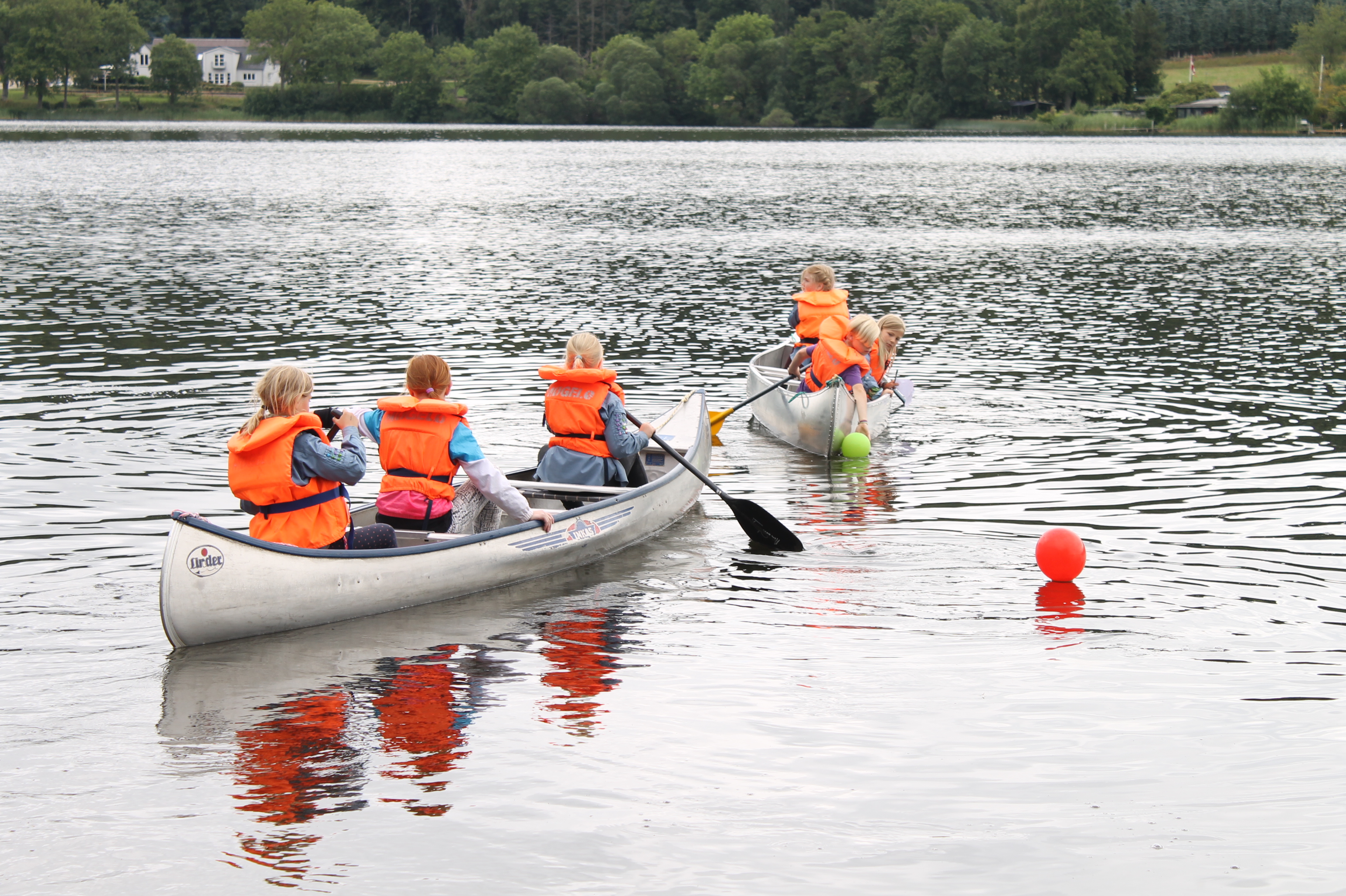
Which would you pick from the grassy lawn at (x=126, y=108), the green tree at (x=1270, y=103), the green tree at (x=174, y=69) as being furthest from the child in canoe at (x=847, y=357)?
the green tree at (x=174, y=69)

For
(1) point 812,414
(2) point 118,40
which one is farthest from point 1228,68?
(1) point 812,414

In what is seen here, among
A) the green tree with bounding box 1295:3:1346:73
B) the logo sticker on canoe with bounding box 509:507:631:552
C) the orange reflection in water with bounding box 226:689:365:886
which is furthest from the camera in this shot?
the green tree with bounding box 1295:3:1346:73

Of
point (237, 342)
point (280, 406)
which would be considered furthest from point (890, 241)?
point (280, 406)

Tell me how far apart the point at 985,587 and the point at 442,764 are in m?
4.25

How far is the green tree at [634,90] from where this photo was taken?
132000mm

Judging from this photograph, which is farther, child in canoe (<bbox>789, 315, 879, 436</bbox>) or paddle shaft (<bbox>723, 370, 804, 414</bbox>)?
paddle shaft (<bbox>723, 370, 804, 414</bbox>)

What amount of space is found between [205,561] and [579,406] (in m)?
3.41

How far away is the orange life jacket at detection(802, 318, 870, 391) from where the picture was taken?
13438 millimetres

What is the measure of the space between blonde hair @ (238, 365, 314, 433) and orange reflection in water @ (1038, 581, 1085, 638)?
4605 millimetres

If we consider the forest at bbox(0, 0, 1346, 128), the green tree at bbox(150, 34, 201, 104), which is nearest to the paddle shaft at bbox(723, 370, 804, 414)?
the forest at bbox(0, 0, 1346, 128)

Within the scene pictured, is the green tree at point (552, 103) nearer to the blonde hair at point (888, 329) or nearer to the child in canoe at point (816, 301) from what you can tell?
the child in canoe at point (816, 301)

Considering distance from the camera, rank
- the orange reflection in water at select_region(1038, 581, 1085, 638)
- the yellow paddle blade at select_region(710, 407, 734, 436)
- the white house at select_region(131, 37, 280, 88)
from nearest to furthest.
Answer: the orange reflection in water at select_region(1038, 581, 1085, 638)
the yellow paddle blade at select_region(710, 407, 734, 436)
the white house at select_region(131, 37, 280, 88)

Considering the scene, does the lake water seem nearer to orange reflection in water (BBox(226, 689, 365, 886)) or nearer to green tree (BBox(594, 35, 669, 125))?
orange reflection in water (BBox(226, 689, 365, 886))

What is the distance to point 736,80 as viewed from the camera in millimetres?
134000
